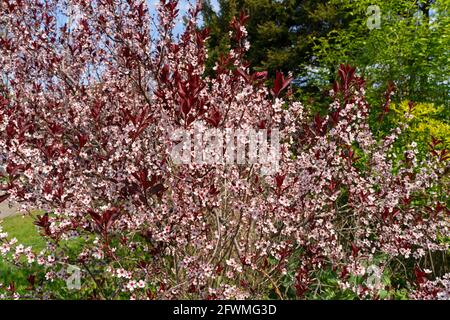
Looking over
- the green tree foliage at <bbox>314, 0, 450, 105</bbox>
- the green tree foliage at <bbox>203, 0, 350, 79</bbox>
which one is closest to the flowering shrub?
the green tree foliage at <bbox>314, 0, 450, 105</bbox>

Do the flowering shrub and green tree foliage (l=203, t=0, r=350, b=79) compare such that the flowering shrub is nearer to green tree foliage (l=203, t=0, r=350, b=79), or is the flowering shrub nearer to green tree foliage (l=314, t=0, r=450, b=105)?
green tree foliage (l=314, t=0, r=450, b=105)

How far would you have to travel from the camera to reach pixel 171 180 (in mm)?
3055

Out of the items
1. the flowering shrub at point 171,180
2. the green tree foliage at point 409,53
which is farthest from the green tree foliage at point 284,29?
the flowering shrub at point 171,180

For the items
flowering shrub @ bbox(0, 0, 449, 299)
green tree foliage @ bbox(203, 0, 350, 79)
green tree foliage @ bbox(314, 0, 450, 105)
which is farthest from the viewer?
green tree foliage @ bbox(203, 0, 350, 79)

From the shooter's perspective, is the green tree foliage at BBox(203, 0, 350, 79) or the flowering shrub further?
the green tree foliage at BBox(203, 0, 350, 79)

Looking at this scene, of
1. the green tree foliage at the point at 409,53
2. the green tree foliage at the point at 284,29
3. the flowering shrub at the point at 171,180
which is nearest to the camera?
the flowering shrub at the point at 171,180

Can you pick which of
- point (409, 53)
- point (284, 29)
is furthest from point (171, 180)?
point (284, 29)

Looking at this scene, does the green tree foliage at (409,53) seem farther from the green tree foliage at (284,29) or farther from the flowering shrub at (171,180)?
the green tree foliage at (284,29)

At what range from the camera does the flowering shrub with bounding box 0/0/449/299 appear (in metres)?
2.90

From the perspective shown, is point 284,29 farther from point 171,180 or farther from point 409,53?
point 171,180

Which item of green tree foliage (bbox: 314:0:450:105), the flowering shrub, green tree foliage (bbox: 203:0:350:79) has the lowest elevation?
the flowering shrub

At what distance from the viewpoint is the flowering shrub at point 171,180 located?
9.53ft
